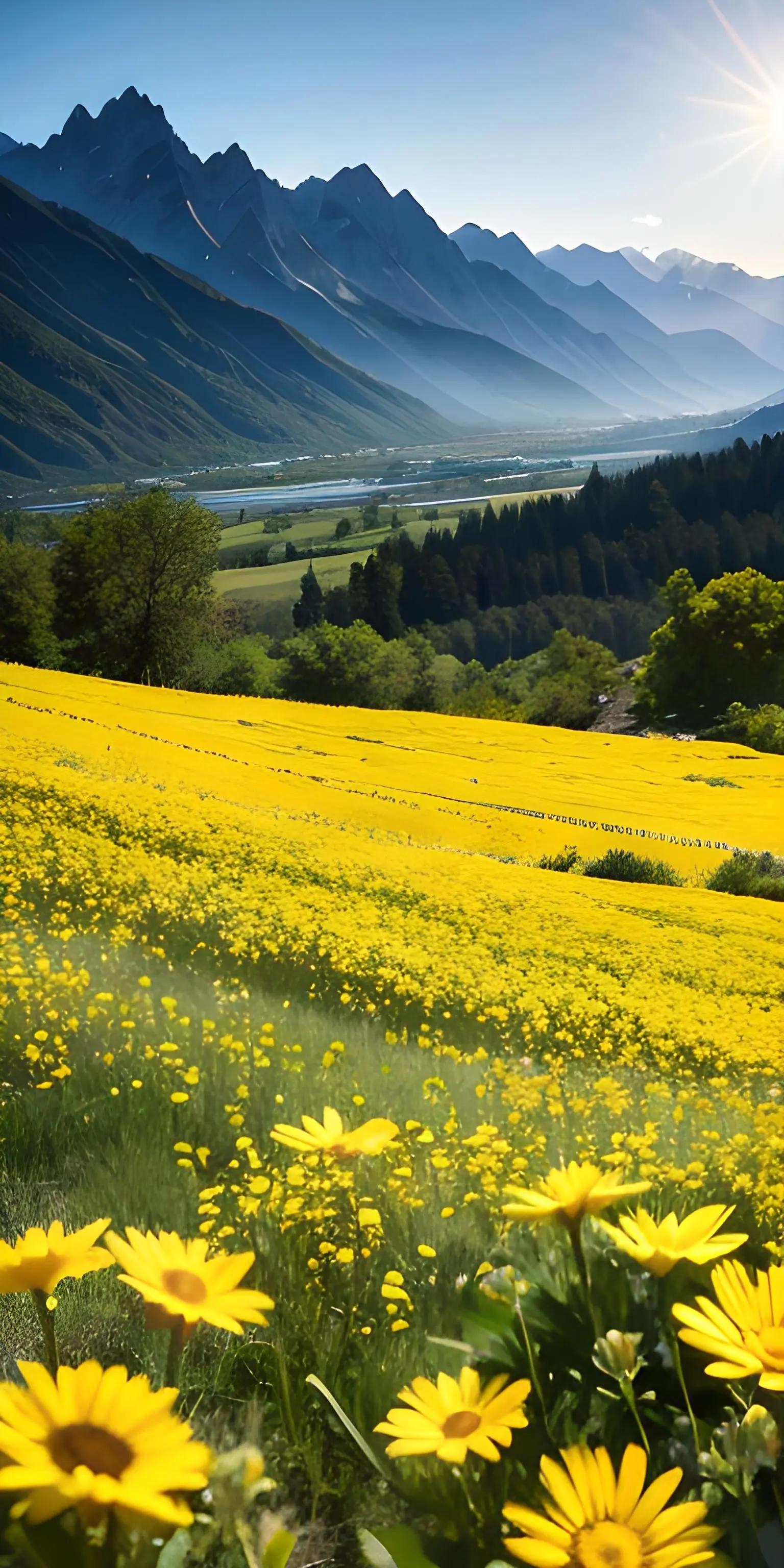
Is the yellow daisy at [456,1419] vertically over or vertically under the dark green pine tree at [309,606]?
under

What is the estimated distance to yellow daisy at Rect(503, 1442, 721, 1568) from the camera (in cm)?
97

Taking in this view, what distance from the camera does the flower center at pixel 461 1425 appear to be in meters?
1.11

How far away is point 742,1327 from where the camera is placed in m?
1.27

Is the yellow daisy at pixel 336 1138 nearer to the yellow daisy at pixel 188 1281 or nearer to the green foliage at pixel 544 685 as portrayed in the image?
the yellow daisy at pixel 188 1281

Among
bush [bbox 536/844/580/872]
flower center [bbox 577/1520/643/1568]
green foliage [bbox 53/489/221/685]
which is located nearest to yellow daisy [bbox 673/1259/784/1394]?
flower center [bbox 577/1520/643/1568]

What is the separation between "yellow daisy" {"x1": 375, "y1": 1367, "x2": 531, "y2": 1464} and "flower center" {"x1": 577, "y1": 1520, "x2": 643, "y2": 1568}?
0.37 ft

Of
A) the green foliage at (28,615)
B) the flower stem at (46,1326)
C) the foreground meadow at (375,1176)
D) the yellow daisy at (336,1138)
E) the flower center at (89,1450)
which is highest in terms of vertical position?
the green foliage at (28,615)

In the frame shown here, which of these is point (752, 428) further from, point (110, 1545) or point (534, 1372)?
point (110, 1545)

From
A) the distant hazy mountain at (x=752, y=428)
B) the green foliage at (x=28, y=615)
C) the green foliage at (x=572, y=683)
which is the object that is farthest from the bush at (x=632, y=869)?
the distant hazy mountain at (x=752, y=428)

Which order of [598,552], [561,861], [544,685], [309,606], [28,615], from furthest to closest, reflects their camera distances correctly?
[598,552]
[309,606]
[544,685]
[28,615]
[561,861]

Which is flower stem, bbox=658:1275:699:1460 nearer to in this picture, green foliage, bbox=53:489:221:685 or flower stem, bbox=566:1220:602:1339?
flower stem, bbox=566:1220:602:1339

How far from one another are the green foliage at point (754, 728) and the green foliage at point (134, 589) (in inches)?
561

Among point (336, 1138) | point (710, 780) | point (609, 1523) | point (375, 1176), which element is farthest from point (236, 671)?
point (609, 1523)

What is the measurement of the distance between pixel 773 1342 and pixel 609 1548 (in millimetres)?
377
